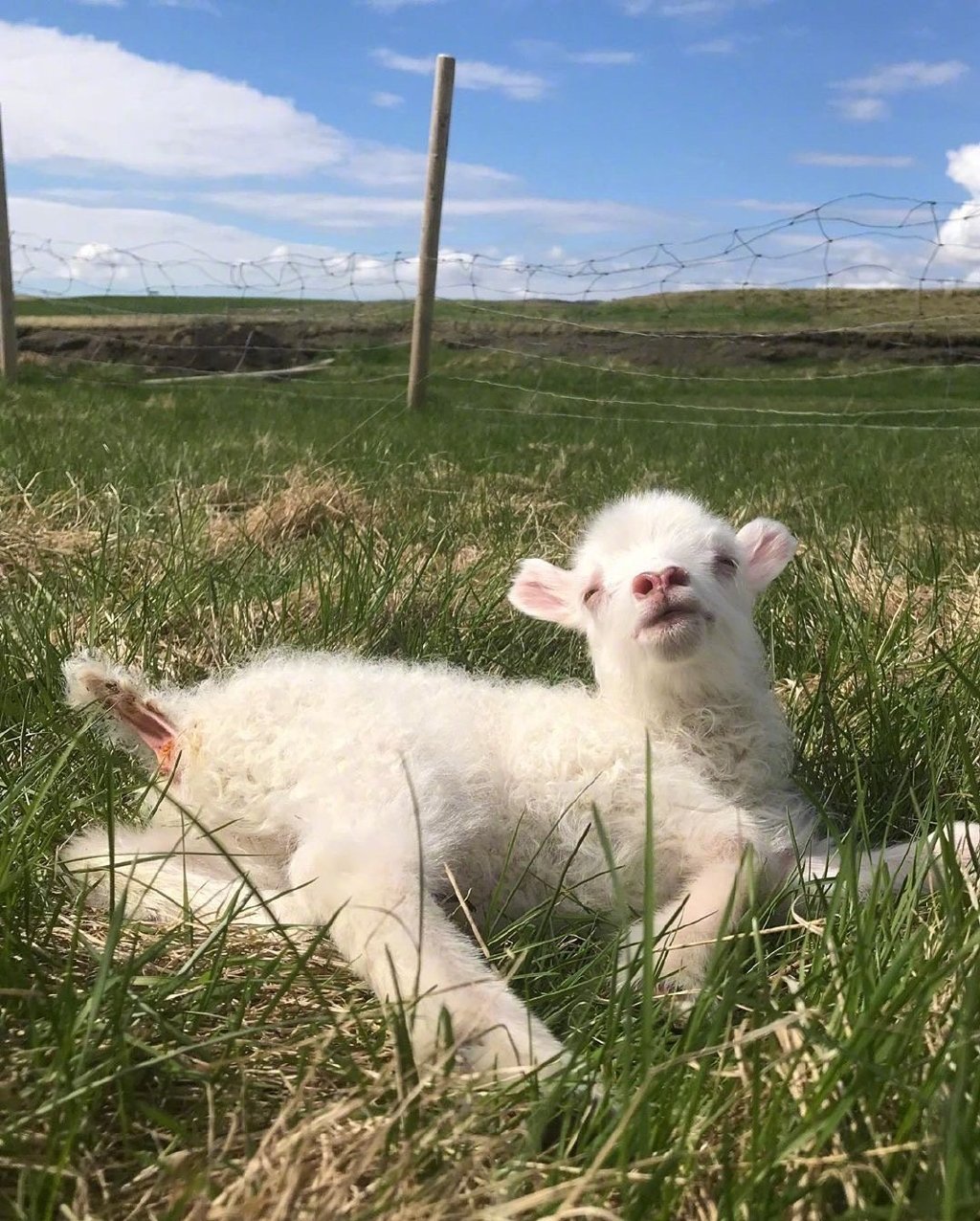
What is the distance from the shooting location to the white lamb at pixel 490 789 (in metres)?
1.89

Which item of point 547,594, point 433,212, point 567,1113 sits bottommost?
point 567,1113

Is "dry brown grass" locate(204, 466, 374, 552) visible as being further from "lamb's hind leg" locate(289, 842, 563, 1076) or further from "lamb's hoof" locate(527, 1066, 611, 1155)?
"lamb's hoof" locate(527, 1066, 611, 1155)

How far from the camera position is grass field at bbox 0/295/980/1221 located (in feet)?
4.35

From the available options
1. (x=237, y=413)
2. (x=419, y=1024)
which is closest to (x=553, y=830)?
(x=419, y=1024)

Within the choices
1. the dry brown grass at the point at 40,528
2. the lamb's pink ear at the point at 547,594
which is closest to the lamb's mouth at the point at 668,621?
the lamb's pink ear at the point at 547,594

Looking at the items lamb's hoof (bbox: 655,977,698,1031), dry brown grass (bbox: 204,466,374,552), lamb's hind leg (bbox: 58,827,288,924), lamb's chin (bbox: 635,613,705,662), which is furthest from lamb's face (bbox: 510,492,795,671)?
dry brown grass (bbox: 204,466,374,552)

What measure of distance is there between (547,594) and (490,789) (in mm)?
827

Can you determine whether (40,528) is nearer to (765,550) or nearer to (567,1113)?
(765,550)

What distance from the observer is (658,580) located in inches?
101

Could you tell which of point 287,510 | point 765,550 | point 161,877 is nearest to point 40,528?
point 287,510

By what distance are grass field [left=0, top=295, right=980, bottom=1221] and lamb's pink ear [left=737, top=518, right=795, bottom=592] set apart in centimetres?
40

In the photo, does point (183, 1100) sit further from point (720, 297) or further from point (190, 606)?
point (720, 297)

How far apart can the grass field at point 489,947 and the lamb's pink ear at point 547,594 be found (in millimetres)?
551

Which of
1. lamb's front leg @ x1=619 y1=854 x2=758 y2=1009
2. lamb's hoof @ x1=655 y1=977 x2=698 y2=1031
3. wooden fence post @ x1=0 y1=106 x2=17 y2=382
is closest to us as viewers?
lamb's hoof @ x1=655 y1=977 x2=698 y2=1031
